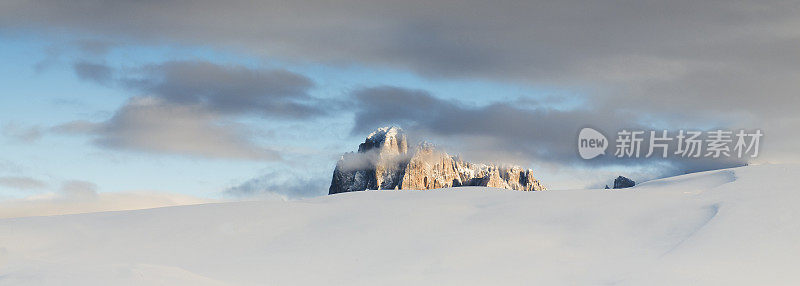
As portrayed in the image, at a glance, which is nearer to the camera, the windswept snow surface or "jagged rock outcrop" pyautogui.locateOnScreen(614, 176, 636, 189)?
the windswept snow surface

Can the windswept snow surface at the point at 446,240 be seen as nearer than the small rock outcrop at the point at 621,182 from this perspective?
Yes

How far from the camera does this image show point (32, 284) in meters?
18.8

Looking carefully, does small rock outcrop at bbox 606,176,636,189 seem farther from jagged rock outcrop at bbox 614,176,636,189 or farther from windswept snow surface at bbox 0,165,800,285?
windswept snow surface at bbox 0,165,800,285

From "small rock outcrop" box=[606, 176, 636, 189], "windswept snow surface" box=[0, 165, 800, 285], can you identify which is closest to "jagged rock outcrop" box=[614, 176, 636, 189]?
"small rock outcrop" box=[606, 176, 636, 189]

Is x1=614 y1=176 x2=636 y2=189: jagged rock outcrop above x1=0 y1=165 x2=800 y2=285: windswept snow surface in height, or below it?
above

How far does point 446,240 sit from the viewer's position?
2312 cm

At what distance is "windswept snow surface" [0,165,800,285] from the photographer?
19.7 metres

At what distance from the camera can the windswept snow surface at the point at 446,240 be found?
19688mm

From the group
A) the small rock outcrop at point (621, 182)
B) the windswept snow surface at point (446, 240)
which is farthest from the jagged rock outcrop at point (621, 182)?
the windswept snow surface at point (446, 240)

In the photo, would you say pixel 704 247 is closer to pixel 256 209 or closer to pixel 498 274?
pixel 498 274

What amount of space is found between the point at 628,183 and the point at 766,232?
110 ft

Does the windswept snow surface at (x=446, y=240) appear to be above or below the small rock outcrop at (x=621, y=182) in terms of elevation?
below

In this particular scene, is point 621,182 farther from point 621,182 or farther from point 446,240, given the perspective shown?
point 446,240

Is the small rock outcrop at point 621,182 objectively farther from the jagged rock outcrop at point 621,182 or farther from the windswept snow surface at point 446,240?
the windswept snow surface at point 446,240
